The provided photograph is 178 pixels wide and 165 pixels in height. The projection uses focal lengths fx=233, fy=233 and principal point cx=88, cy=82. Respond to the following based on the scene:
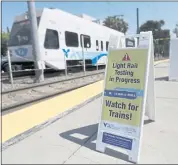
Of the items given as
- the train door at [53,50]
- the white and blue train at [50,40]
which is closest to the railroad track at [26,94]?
the train door at [53,50]

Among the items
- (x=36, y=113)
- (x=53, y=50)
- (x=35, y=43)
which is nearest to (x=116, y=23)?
(x=53, y=50)

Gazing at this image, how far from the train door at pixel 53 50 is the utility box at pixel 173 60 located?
579 centimetres

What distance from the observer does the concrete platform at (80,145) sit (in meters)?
3.07

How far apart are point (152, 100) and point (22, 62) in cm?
983

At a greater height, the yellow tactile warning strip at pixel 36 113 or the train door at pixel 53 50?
the train door at pixel 53 50

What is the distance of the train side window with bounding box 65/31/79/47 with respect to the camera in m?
13.4

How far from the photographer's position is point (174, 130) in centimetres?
396

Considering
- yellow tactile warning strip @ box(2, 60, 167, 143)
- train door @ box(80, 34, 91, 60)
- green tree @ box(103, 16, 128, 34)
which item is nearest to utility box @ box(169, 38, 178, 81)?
yellow tactile warning strip @ box(2, 60, 167, 143)

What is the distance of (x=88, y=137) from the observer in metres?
3.82

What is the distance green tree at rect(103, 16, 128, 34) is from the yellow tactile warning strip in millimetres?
53191

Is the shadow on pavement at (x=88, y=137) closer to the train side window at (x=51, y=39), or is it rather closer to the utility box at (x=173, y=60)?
the utility box at (x=173, y=60)

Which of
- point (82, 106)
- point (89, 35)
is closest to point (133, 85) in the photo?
point (82, 106)

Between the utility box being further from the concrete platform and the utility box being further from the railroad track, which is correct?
the concrete platform

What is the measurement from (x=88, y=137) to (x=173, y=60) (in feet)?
25.8
